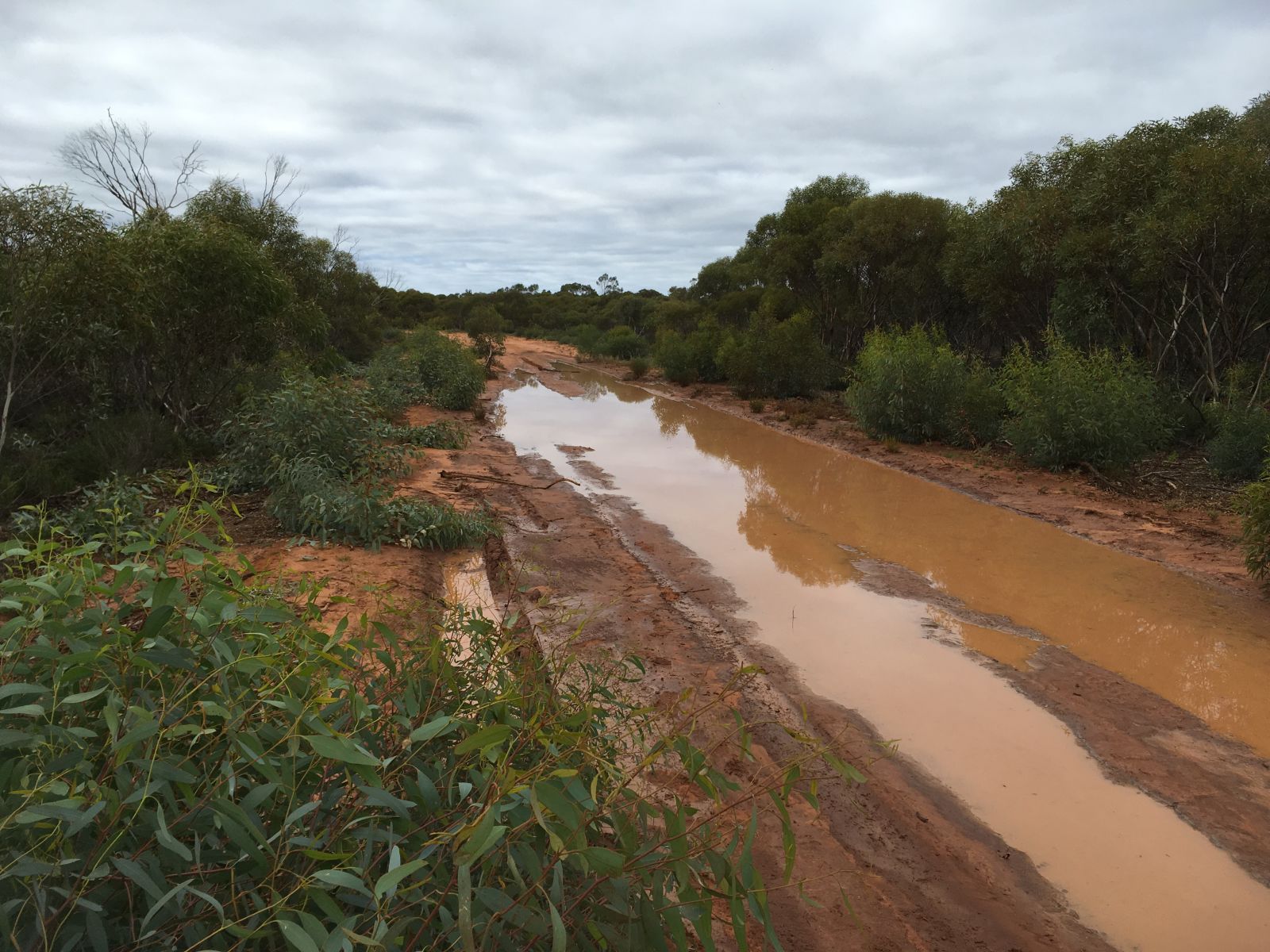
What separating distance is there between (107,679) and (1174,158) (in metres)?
16.4

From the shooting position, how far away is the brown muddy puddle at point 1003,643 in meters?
3.73

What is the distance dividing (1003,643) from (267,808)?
6252 mm

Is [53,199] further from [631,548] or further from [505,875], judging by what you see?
[505,875]

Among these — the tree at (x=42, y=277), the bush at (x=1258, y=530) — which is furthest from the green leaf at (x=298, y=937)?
the bush at (x=1258, y=530)

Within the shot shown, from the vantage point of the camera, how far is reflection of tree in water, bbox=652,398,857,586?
8.60 meters

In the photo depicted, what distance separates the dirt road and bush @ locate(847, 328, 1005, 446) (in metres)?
5.57

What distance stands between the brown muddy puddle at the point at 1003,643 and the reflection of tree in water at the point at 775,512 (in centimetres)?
5

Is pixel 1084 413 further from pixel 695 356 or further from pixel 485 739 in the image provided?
pixel 695 356

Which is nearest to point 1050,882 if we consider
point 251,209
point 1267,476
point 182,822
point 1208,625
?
point 182,822

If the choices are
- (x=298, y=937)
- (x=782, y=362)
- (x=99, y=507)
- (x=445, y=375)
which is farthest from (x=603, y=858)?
(x=782, y=362)

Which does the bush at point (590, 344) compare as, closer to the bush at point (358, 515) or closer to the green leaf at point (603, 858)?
the bush at point (358, 515)

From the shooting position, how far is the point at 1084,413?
12.0 metres

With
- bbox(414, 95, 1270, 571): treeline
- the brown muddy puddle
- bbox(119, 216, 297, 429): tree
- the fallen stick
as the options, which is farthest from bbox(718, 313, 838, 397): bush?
bbox(119, 216, 297, 429): tree

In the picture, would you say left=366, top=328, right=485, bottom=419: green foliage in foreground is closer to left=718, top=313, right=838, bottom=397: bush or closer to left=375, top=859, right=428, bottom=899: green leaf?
left=718, top=313, right=838, bottom=397: bush
